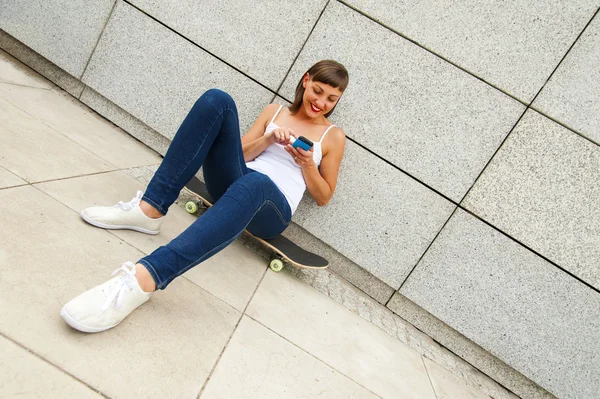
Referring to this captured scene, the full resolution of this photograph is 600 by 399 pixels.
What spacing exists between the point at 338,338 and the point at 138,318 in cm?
108

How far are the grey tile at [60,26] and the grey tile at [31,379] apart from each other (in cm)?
282

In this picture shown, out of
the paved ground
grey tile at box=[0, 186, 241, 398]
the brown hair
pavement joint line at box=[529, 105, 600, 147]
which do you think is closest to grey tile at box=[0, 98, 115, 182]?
the paved ground

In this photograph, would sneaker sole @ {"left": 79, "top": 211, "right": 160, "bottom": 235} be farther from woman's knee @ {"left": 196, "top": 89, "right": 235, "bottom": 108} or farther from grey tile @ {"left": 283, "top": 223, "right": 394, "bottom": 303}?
grey tile @ {"left": 283, "top": 223, "right": 394, "bottom": 303}

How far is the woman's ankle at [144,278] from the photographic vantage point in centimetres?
143

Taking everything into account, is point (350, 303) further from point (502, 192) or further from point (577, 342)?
point (577, 342)

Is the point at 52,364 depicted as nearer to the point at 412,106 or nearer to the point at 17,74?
the point at 412,106

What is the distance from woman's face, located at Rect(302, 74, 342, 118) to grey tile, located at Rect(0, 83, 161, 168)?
1345 millimetres

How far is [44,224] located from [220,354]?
919mm

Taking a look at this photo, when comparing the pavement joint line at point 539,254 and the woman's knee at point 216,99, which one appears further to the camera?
the pavement joint line at point 539,254

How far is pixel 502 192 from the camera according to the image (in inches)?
103

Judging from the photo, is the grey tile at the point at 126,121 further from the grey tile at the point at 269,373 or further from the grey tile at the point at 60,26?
the grey tile at the point at 269,373

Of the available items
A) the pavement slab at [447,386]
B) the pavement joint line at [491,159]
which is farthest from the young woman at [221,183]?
the pavement slab at [447,386]

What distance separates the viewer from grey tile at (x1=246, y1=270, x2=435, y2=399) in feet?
6.20

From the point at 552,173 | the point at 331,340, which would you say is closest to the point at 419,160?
the point at 552,173
